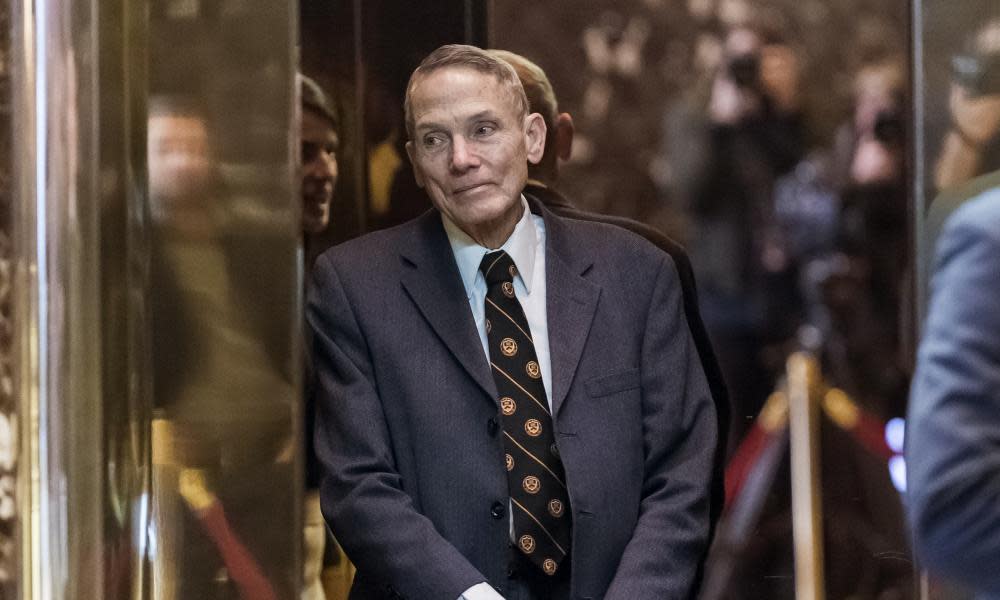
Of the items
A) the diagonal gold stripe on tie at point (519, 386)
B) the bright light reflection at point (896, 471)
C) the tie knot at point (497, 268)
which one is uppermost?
the tie knot at point (497, 268)

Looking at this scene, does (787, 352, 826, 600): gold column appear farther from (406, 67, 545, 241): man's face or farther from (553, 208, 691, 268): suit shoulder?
(406, 67, 545, 241): man's face

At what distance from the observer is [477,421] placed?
8.14ft

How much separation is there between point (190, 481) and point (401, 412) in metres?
0.61

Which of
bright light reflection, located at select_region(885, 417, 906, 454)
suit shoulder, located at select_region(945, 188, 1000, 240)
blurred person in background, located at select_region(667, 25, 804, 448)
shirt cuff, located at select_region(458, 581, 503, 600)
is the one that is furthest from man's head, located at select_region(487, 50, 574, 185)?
suit shoulder, located at select_region(945, 188, 1000, 240)

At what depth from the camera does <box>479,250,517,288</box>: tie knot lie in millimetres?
2562

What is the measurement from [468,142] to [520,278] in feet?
0.85

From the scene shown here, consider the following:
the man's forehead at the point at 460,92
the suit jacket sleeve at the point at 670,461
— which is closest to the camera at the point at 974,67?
the suit jacket sleeve at the point at 670,461

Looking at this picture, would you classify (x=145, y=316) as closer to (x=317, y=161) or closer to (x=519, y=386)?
(x=317, y=161)

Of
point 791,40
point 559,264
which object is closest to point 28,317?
point 559,264

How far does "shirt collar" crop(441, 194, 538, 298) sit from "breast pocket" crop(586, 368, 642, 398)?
0.21m

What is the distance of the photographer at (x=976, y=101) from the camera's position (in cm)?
286

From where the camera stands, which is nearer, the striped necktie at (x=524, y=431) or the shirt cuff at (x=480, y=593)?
the shirt cuff at (x=480, y=593)

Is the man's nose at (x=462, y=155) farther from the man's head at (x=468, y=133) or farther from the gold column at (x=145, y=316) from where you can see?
the gold column at (x=145, y=316)

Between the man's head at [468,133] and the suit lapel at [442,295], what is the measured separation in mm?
79
